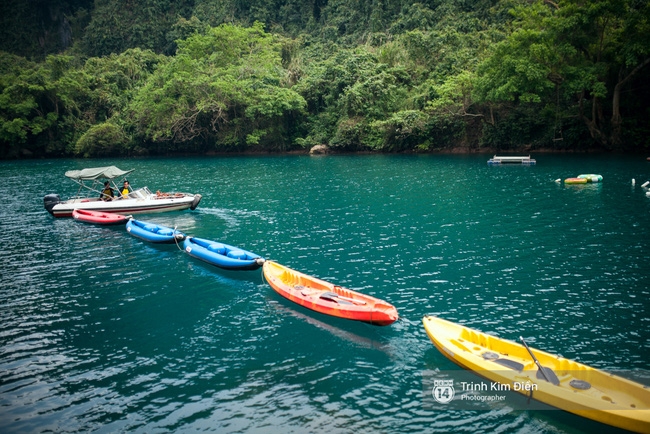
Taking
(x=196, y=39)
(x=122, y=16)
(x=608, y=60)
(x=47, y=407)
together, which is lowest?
(x=47, y=407)

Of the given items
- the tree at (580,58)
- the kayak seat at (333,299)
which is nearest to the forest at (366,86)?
the tree at (580,58)

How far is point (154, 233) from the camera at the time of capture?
2389 cm

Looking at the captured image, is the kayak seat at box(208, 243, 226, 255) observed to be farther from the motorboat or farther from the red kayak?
the motorboat

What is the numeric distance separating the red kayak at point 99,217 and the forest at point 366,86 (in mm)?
36082

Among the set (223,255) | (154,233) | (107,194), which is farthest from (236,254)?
(107,194)

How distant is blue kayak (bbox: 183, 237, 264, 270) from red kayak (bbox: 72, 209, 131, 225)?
835 centimetres

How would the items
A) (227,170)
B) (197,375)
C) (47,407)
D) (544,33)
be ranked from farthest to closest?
(227,170)
(544,33)
(197,375)
(47,407)

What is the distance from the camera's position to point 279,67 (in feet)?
242

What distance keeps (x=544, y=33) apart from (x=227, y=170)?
33.1 m

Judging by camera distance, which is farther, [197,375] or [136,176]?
[136,176]

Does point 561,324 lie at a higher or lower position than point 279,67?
lower

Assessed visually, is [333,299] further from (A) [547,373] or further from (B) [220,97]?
(B) [220,97]

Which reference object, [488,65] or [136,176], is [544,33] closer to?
[488,65]

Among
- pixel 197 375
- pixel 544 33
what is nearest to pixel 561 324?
pixel 197 375
